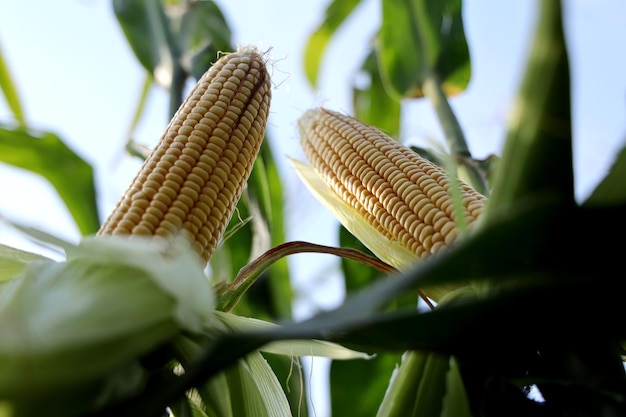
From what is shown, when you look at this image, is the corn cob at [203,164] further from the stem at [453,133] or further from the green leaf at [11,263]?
the stem at [453,133]

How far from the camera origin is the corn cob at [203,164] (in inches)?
24.8

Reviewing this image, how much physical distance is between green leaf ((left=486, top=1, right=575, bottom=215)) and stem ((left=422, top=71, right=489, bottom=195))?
65 centimetres

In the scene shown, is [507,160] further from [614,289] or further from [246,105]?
[246,105]

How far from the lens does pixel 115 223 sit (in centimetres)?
63

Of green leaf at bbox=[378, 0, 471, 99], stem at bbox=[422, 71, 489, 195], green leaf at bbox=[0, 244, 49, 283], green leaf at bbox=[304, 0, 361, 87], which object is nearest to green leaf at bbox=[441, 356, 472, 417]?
green leaf at bbox=[0, 244, 49, 283]

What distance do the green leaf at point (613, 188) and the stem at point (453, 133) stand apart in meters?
0.63

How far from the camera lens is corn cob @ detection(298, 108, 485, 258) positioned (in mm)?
689

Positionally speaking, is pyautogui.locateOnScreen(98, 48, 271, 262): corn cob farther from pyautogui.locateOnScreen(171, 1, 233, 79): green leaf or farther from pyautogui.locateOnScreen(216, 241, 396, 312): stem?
pyautogui.locateOnScreen(171, 1, 233, 79): green leaf

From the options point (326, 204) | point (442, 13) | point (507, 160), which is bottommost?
point (326, 204)

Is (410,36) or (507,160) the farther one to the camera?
(410,36)

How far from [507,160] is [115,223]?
40cm

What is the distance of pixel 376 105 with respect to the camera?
64.1 inches

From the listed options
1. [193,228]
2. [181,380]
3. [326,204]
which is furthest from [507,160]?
[326,204]

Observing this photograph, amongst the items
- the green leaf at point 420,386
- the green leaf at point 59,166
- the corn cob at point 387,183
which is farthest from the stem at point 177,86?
the green leaf at point 420,386
